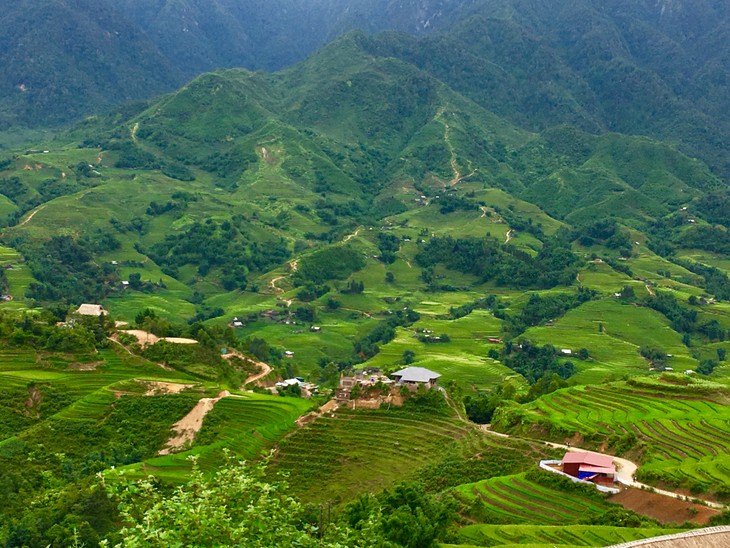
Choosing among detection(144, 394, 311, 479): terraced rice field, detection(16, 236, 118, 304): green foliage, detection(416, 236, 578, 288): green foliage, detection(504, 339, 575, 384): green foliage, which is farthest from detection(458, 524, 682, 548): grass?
detection(416, 236, 578, 288): green foliage

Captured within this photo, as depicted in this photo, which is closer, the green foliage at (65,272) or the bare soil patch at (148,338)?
the bare soil patch at (148,338)

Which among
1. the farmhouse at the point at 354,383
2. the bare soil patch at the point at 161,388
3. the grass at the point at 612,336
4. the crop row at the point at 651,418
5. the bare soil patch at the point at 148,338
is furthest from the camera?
the grass at the point at 612,336

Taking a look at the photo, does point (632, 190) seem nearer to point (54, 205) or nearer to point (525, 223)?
point (525, 223)

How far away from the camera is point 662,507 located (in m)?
32.0

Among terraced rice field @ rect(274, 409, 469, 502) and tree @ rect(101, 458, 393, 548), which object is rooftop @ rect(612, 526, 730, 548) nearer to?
tree @ rect(101, 458, 393, 548)

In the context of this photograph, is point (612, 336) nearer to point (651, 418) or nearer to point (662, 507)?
point (651, 418)

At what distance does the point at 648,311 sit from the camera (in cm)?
9981

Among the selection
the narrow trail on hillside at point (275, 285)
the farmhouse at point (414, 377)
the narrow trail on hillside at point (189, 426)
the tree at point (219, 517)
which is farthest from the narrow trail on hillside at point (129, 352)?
the narrow trail on hillside at point (275, 285)

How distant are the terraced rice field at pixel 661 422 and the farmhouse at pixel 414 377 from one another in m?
8.39

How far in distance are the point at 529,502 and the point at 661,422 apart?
37.2 feet

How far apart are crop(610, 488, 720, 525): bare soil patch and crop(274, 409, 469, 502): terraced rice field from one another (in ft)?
39.7

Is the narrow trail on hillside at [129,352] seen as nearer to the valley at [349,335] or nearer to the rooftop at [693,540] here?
the valley at [349,335]

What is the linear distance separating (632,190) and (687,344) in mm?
82038

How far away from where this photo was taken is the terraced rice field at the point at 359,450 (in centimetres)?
4259
